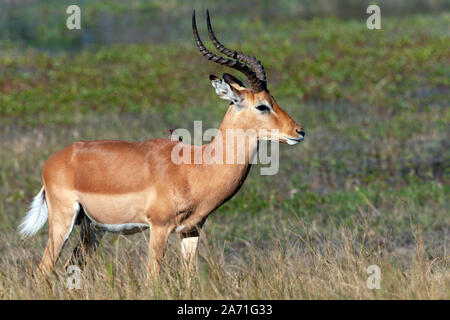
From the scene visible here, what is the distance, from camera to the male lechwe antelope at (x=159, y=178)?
628cm

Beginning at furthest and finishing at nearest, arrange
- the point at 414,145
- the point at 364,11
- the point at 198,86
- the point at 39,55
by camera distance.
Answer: the point at 364,11
the point at 39,55
the point at 198,86
the point at 414,145

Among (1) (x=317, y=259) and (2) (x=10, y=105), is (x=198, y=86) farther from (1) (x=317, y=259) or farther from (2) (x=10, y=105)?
(1) (x=317, y=259)

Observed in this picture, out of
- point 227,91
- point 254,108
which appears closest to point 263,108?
point 254,108

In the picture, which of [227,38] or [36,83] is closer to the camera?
[36,83]

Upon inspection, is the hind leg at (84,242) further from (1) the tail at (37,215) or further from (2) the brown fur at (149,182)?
(1) the tail at (37,215)

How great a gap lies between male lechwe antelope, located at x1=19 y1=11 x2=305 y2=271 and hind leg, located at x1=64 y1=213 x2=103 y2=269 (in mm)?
27

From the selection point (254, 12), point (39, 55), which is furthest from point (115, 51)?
point (254, 12)

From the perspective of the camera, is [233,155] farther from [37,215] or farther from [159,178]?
[37,215]

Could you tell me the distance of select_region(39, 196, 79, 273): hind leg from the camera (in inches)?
262

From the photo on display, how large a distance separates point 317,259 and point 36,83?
44.3 feet

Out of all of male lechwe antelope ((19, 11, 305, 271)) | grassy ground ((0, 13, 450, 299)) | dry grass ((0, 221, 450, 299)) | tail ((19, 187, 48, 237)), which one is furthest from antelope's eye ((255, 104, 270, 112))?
tail ((19, 187, 48, 237))

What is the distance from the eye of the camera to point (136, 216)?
21.3 feet

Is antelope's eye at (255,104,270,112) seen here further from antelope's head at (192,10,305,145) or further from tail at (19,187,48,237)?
tail at (19,187,48,237)
